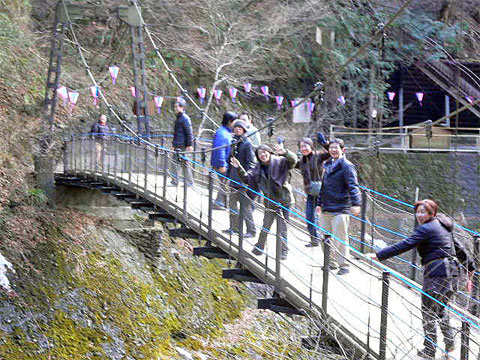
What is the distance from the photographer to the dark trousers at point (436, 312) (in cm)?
449

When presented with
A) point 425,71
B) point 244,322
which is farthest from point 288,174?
point 425,71

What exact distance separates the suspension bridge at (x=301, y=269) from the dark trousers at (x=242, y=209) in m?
0.11

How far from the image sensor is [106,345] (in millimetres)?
9656

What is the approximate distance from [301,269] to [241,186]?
1.08m

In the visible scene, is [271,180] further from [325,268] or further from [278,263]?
[325,268]

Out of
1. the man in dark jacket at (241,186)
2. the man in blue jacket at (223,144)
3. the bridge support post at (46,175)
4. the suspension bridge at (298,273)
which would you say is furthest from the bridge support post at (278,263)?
the bridge support post at (46,175)

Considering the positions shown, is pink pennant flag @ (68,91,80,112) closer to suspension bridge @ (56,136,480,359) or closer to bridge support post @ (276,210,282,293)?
suspension bridge @ (56,136,480,359)

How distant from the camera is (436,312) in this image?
4672 millimetres

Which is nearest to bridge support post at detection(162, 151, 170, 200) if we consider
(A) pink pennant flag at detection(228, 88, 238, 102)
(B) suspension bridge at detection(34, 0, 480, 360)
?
(B) suspension bridge at detection(34, 0, 480, 360)

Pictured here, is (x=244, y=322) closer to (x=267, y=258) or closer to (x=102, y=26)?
(x=267, y=258)

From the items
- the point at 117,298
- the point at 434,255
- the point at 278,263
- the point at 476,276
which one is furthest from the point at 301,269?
the point at 117,298

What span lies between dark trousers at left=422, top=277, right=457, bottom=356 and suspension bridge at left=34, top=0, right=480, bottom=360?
6cm

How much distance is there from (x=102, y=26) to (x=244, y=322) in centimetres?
838

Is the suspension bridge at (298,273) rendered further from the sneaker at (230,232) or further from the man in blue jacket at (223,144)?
the man in blue jacket at (223,144)
